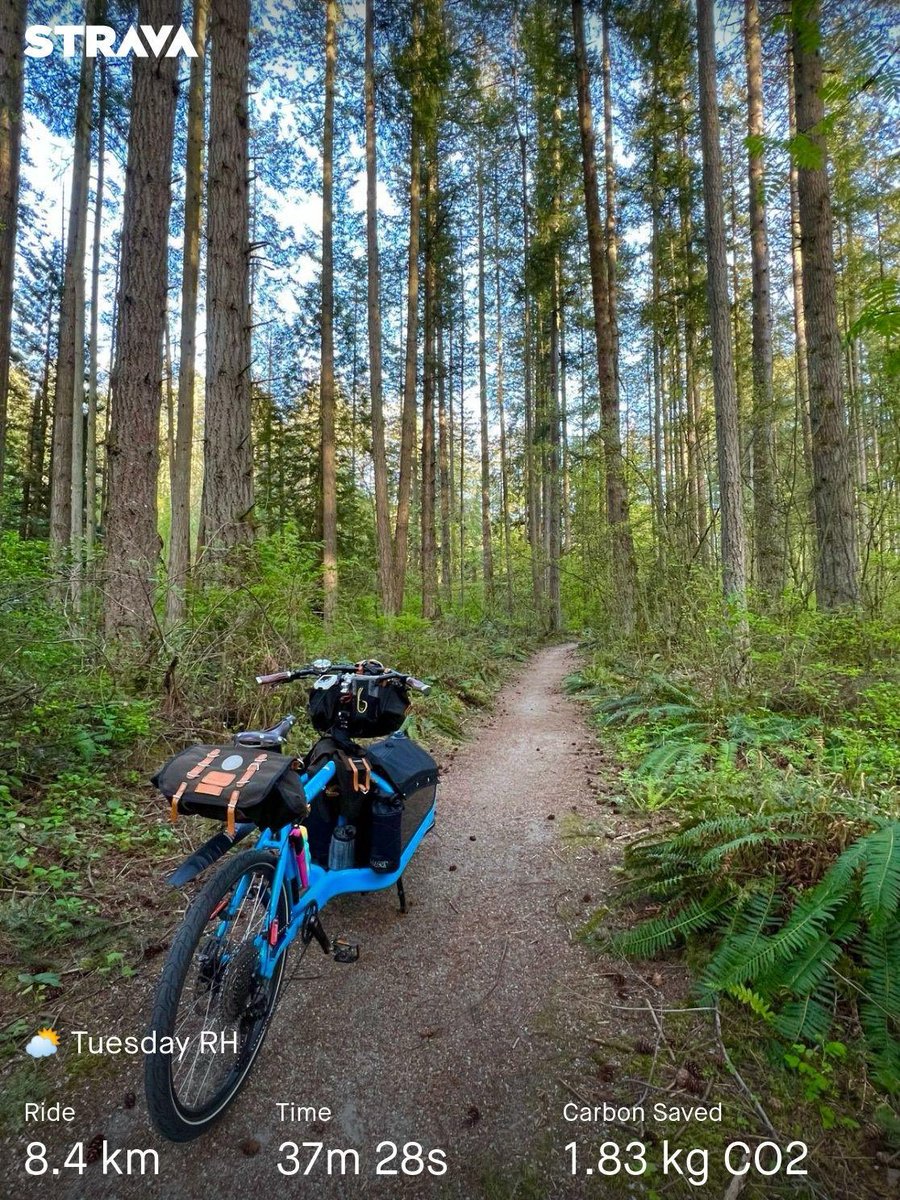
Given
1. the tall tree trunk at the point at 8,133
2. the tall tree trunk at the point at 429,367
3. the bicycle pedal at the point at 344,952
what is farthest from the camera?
the tall tree trunk at the point at 429,367

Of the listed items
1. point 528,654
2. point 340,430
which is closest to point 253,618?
point 528,654

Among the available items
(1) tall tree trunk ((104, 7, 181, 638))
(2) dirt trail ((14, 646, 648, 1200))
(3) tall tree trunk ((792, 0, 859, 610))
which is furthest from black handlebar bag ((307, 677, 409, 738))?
(3) tall tree trunk ((792, 0, 859, 610))

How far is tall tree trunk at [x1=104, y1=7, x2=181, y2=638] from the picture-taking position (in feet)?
17.4

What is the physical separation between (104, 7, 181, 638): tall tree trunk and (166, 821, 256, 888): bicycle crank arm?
12.9ft

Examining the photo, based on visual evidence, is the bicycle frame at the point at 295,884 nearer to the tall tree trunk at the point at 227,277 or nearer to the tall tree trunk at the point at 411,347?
the tall tree trunk at the point at 227,277

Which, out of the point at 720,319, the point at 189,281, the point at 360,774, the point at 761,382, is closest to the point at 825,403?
the point at 720,319

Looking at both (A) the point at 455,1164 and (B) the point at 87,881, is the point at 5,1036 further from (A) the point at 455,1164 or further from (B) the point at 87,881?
(A) the point at 455,1164

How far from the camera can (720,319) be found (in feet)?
21.9

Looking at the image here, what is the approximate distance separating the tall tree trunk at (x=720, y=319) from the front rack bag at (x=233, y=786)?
20.3ft

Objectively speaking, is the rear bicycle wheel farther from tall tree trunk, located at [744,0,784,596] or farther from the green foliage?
tall tree trunk, located at [744,0,784,596]

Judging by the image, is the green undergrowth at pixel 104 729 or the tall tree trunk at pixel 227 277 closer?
the green undergrowth at pixel 104 729

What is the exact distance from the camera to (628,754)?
509 cm

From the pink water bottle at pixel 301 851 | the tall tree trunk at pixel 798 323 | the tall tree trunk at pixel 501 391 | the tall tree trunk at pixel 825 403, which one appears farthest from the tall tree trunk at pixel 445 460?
the pink water bottle at pixel 301 851

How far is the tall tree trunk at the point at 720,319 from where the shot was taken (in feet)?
21.6
